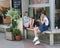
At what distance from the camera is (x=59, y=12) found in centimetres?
1045

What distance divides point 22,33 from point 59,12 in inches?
105

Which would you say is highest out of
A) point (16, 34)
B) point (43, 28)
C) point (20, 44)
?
point (43, 28)

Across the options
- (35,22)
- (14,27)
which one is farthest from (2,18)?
(35,22)

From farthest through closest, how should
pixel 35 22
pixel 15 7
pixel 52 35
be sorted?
1. pixel 15 7
2. pixel 35 22
3. pixel 52 35

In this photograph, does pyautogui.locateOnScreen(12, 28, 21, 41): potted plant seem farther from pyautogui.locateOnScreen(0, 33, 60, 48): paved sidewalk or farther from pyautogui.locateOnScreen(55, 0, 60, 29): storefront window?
pyautogui.locateOnScreen(55, 0, 60, 29): storefront window

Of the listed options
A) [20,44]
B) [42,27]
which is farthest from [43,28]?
[20,44]

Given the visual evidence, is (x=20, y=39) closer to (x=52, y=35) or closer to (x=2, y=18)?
(x=52, y=35)

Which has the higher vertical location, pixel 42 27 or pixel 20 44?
pixel 42 27

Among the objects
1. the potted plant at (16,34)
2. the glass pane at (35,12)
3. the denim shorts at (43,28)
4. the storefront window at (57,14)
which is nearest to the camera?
the denim shorts at (43,28)

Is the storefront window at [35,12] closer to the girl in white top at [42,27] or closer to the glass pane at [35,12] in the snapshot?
the glass pane at [35,12]

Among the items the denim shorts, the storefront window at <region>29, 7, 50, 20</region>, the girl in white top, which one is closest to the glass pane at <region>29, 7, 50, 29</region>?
the storefront window at <region>29, 7, 50, 20</region>

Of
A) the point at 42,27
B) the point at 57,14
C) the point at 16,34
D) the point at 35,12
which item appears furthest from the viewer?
the point at 35,12

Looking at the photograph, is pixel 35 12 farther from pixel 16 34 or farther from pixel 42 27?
pixel 42 27

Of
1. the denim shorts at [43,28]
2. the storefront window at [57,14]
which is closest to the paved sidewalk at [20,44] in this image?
the denim shorts at [43,28]
